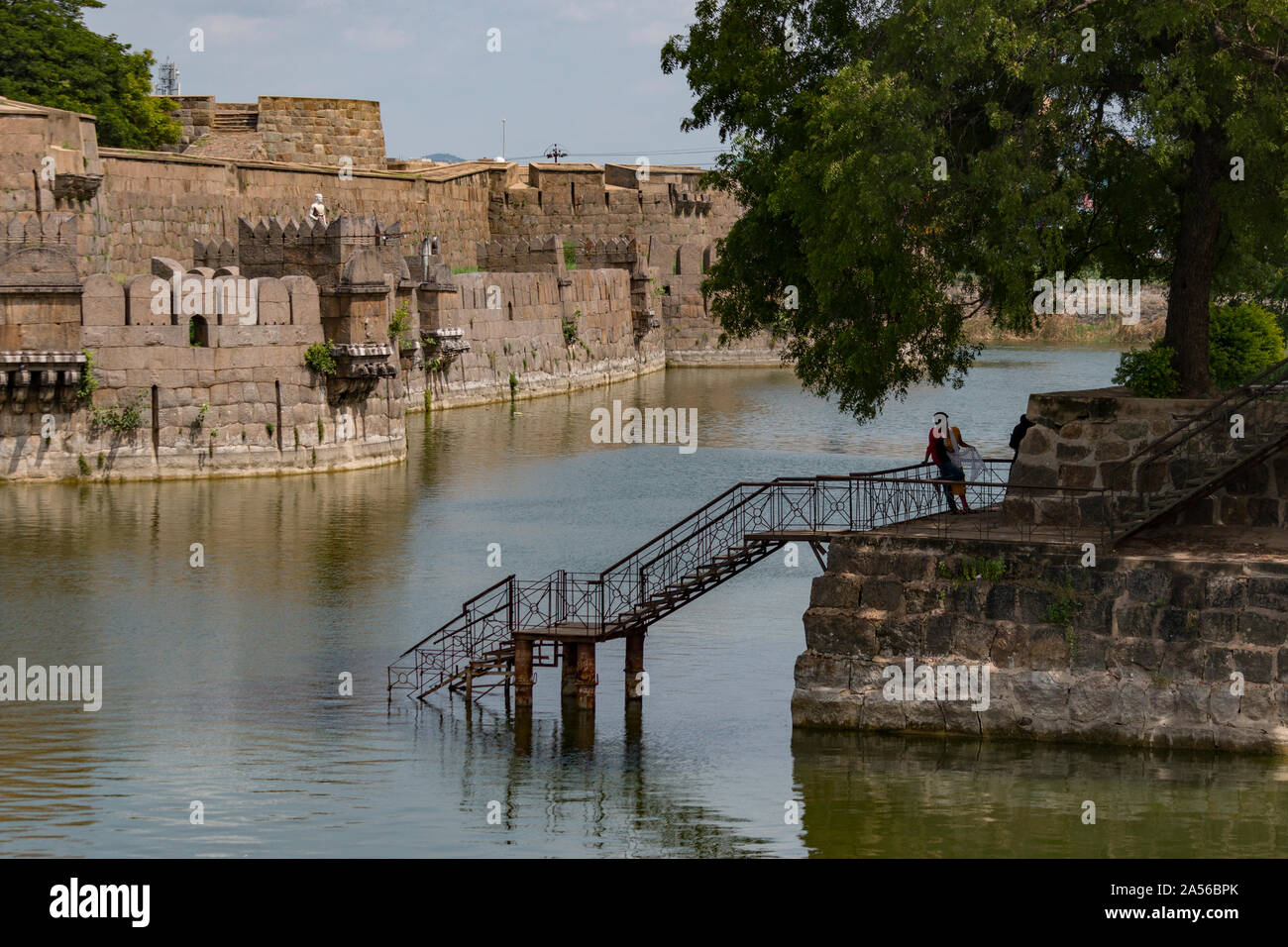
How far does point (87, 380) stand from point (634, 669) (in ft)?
71.2

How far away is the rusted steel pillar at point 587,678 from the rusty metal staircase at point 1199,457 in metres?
7.14

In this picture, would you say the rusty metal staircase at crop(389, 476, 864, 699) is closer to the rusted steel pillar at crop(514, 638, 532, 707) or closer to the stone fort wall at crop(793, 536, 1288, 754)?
the rusted steel pillar at crop(514, 638, 532, 707)

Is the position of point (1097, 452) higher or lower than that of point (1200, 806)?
higher

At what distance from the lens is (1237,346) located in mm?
29031

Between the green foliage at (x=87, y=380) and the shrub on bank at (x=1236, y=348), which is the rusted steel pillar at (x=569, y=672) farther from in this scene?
the green foliage at (x=87, y=380)

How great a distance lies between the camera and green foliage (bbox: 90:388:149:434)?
44.7 meters

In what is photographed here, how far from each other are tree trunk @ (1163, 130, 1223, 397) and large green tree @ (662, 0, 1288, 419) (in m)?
0.03

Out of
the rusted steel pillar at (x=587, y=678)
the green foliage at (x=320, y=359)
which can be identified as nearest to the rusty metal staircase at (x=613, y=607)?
the rusted steel pillar at (x=587, y=678)

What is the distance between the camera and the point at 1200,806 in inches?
870

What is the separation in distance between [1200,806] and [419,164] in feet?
255

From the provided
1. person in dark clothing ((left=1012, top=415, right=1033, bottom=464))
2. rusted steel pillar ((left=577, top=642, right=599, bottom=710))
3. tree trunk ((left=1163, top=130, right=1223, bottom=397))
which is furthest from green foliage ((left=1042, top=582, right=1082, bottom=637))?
rusted steel pillar ((left=577, top=642, right=599, bottom=710))

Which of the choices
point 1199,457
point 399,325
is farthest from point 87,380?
point 1199,457

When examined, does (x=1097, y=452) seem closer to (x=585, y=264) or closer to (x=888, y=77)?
(x=888, y=77)
